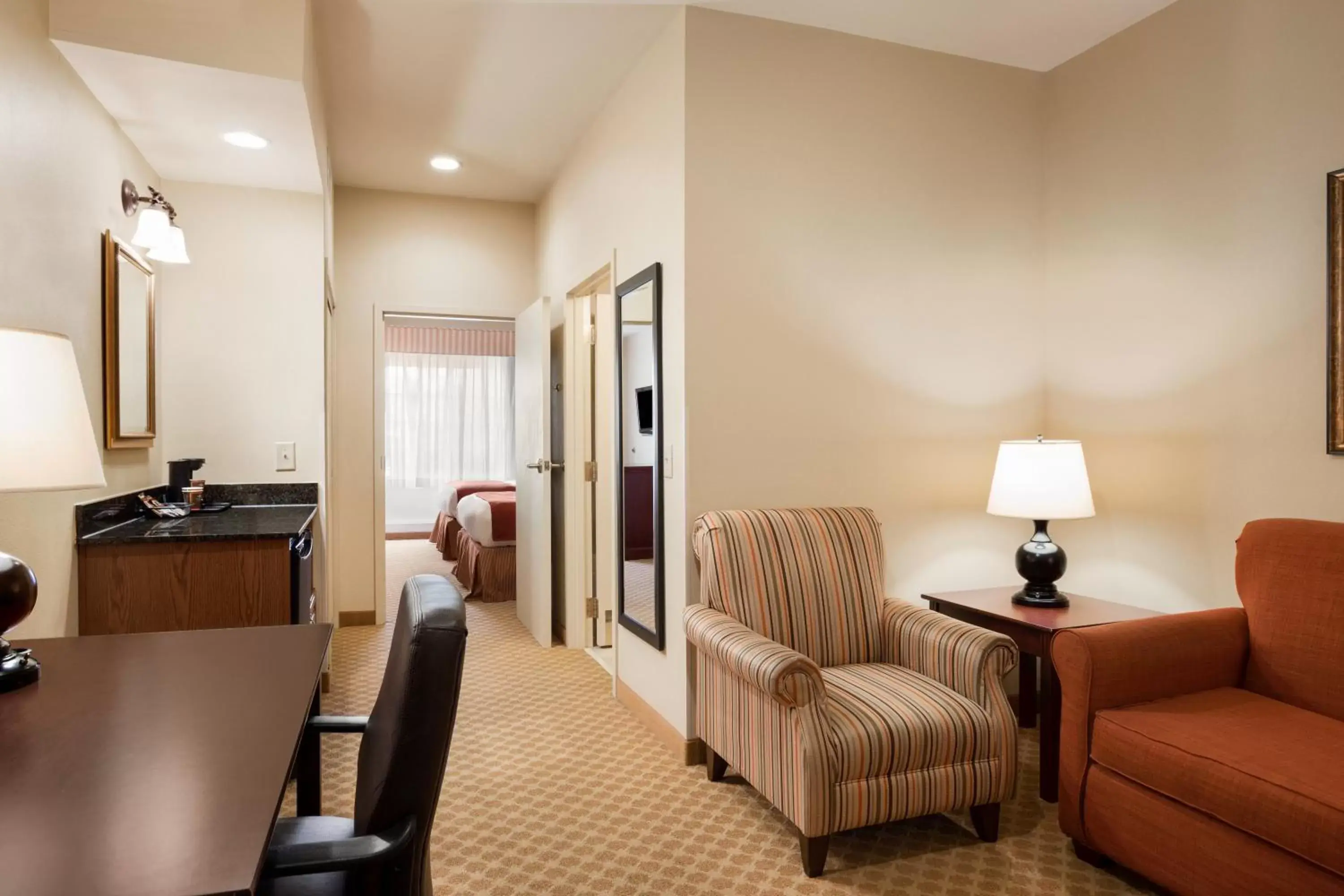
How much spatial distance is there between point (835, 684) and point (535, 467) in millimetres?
2351

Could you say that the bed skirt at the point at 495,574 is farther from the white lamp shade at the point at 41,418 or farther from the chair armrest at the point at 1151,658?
the white lamp shade at the point at 41,418

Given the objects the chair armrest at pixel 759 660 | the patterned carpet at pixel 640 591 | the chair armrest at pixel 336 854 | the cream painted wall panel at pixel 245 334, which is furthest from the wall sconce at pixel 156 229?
the chair armrest at pixel 336 854

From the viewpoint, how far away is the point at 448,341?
352 inches

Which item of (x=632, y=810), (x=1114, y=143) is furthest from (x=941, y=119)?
(x=632, y=810)

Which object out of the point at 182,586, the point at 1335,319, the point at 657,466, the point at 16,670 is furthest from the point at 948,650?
the point at 182,586

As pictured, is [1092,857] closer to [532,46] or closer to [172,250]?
[532,46]

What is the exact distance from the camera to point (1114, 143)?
3.03m

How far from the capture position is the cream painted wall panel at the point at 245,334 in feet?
11.0

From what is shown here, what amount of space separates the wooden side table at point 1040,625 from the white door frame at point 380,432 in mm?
3241

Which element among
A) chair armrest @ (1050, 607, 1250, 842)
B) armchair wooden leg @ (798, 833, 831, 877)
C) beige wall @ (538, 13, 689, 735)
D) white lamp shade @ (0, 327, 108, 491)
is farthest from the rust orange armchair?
white lamp shade @ (0, 327, 108, 491)

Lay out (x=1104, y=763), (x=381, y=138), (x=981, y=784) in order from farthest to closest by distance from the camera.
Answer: (x=381, y=138) < (x=981, y=784) < (x=1104, y=763)

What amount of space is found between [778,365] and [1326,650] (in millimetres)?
1742

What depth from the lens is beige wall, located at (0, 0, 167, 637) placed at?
1.92 metres

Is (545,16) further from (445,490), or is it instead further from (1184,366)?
(445,490)
